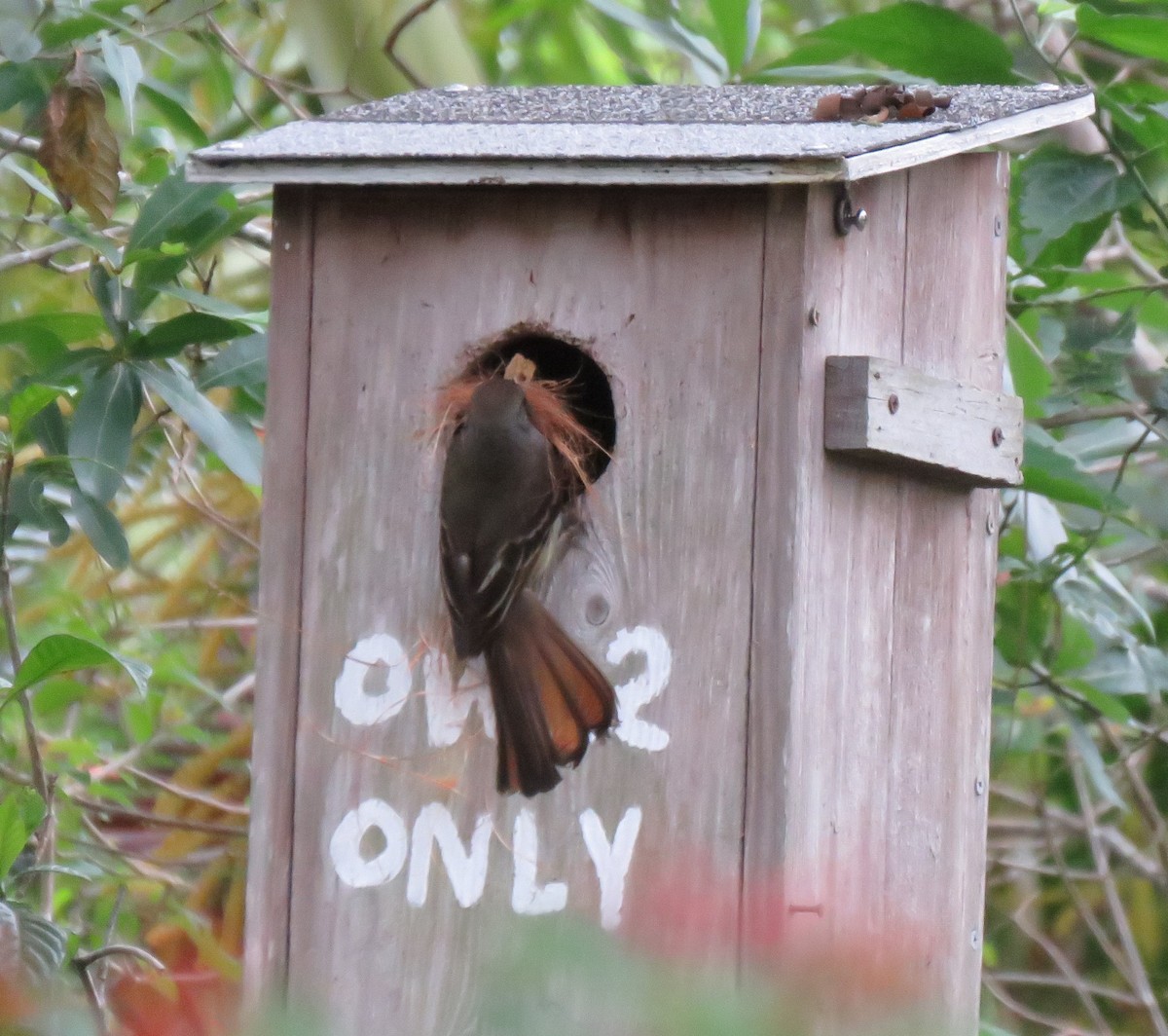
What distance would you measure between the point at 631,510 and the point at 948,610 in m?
0.58

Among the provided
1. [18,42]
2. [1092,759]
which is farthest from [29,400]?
[1092,759]

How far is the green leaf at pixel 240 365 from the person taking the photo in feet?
9.29

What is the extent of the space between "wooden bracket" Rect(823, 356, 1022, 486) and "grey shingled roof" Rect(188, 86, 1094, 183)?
0.24 metres

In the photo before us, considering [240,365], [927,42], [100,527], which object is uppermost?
[927,42]

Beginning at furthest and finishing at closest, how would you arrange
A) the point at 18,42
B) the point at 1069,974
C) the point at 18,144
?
the point at 1069,974
the point at 18,144
the point at 18,42

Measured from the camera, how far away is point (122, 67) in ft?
8.79

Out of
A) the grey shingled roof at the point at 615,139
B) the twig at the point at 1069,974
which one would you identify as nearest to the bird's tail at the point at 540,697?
the grey shingled roof at the point at 615,139

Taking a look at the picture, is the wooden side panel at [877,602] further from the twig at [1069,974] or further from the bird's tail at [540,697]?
the twig at [1069,974]

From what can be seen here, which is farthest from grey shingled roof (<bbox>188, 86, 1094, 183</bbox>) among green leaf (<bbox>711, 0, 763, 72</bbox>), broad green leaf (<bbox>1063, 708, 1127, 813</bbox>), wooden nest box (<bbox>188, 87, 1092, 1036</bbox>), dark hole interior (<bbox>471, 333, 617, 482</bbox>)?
broad green leaf (<bbox>1063, 708, 1127, 813</bbox>)

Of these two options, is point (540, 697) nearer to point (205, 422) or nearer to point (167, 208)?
point (205, 422)

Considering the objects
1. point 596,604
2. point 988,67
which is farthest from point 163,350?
point 988,67

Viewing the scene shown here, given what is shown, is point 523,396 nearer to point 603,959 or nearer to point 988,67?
point 988,67

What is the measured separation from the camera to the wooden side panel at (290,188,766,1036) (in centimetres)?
216

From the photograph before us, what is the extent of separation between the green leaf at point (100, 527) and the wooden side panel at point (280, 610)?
0.35 meters
